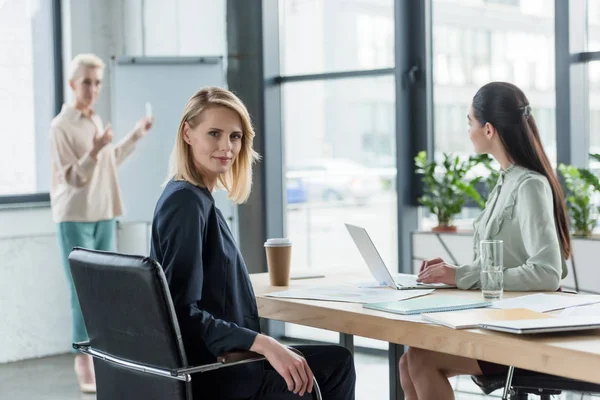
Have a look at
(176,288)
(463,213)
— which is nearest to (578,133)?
(463,213)

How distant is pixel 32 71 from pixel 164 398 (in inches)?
153

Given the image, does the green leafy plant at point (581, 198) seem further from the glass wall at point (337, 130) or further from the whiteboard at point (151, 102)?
the whiteboard at point (151, 102)

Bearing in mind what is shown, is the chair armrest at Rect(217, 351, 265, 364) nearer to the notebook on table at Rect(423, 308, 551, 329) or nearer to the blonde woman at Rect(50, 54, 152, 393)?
the notebook on table at Rect(423, 308, 551, 329)

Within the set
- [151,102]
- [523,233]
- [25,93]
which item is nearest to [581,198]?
[523,233]

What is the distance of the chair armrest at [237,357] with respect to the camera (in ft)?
6.47

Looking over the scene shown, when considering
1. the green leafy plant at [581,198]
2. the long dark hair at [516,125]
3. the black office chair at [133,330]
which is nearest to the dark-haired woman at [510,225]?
the long dark hair at [516,125]

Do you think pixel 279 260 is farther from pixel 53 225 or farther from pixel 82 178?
pixel 53 225

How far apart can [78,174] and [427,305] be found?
115 inches

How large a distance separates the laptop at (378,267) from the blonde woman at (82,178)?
2.38m

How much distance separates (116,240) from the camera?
17.9 ft

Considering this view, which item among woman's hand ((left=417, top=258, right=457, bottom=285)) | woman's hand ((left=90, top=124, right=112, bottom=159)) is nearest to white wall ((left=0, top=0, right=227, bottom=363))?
woman's hand ((left=90, top=124, right=112, bottom=159))

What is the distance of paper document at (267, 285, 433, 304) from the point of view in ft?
7.50

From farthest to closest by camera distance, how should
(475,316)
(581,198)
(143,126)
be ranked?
(143,126) < (581,198) < (475,316)

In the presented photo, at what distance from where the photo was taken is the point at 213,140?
2.27m
